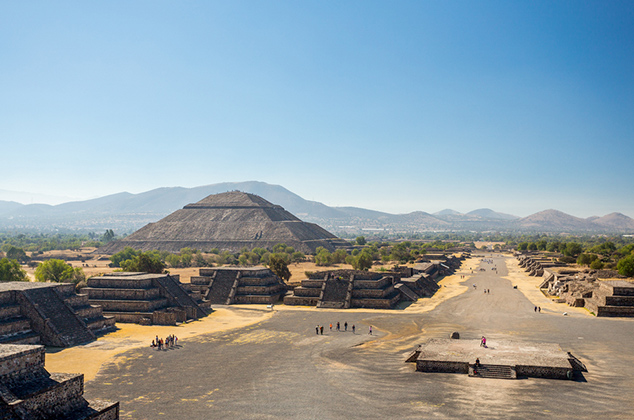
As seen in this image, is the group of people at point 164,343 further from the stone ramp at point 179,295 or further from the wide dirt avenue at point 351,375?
the stone ramp at point 179,295

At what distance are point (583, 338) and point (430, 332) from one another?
526 inches

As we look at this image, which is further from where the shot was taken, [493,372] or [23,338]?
[23,338]

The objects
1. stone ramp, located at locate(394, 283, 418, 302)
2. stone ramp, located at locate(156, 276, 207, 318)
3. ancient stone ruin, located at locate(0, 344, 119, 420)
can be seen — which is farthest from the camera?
stone ramp, located at locate(394, 283, 418, 302)

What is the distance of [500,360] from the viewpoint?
31094 mm

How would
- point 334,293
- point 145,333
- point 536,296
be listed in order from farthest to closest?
1. point 536,296
2. point 334,293
3. point 145,333

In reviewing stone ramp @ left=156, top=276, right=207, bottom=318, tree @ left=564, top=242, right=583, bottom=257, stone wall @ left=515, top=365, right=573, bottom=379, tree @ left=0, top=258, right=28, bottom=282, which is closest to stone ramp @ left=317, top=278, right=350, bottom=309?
stone ramp @ left=156, top=276, right=207, bottom=318

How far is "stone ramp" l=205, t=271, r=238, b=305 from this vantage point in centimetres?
6245

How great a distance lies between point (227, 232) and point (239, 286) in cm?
11155

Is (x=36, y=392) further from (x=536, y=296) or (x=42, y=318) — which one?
(x=536, y=296)

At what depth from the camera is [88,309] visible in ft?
145

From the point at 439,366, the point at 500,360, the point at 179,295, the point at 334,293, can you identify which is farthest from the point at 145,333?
the point at 500,360

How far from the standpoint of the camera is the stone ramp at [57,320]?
3797 centimetres

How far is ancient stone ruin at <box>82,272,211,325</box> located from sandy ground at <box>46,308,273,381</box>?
4.22 ft

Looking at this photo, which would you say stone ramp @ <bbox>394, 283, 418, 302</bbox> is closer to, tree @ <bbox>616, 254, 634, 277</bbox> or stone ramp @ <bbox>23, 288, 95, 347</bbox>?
tree @ <bbox>616, 254, 634, 277</bbox>
